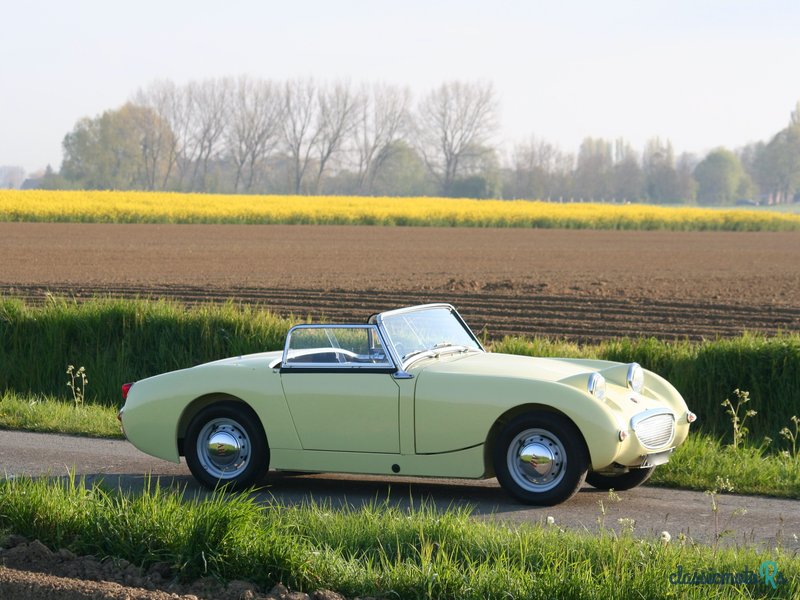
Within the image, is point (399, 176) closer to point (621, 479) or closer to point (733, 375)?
point (733, 375)

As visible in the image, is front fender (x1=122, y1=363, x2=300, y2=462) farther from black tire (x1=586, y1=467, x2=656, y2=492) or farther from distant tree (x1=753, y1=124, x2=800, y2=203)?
distant tree (x1=753, y1=124, x2=800, y2=203)

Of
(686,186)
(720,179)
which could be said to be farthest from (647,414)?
(720,179)

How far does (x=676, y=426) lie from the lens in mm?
7832

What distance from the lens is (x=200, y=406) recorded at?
8391 millimetres

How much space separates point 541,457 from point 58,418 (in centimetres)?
572

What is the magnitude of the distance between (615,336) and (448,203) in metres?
61.6

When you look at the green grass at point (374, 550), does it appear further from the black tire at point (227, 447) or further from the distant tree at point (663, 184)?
the distant tree at point (663, 184)

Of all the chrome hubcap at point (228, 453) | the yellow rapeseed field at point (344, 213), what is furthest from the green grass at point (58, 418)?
the yellow rapeseed field at point (344, 213)

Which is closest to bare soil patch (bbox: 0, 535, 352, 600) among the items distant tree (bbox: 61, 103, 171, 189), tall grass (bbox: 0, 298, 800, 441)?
tall grass (bbox: 0, 298, 800, 441)

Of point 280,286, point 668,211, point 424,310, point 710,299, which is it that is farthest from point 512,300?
point 668,211

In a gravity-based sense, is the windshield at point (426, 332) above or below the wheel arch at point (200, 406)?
above

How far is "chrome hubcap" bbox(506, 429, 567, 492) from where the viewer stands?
7.31 meters

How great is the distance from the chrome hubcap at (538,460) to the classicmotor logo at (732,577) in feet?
7.58

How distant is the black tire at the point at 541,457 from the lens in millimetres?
7230
